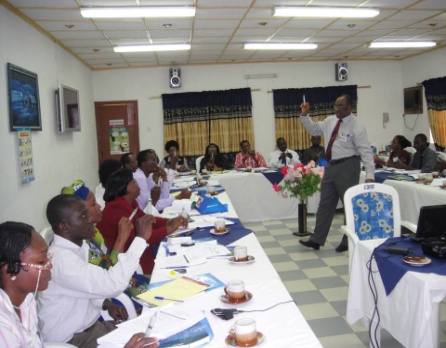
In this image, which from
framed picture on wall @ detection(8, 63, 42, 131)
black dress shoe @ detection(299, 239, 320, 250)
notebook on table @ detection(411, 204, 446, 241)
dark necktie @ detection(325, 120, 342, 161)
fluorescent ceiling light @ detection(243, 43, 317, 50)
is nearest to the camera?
notebook on table @ detection(411, 204, 446, 241)

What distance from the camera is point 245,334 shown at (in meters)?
1.30

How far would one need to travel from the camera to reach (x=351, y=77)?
374 inches

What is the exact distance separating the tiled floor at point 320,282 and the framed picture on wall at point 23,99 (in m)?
3.20

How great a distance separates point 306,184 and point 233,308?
362 cm

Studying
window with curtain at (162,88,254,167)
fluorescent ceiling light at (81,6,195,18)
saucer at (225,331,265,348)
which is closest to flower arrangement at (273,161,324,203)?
fluorescent ceiling light at (81,6,195,18)

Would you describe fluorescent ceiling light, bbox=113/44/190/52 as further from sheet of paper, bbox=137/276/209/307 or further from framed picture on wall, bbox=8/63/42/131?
sheet of paper, bbox=137/276/209/307

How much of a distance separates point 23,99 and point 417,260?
4.39 meters

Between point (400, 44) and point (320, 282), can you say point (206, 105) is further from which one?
point (320, 282)

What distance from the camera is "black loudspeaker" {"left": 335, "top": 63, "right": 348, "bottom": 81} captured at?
9.31 meters

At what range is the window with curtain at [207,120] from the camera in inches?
356

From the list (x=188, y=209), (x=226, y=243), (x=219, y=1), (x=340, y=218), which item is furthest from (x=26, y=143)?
(x=340, y=218)
